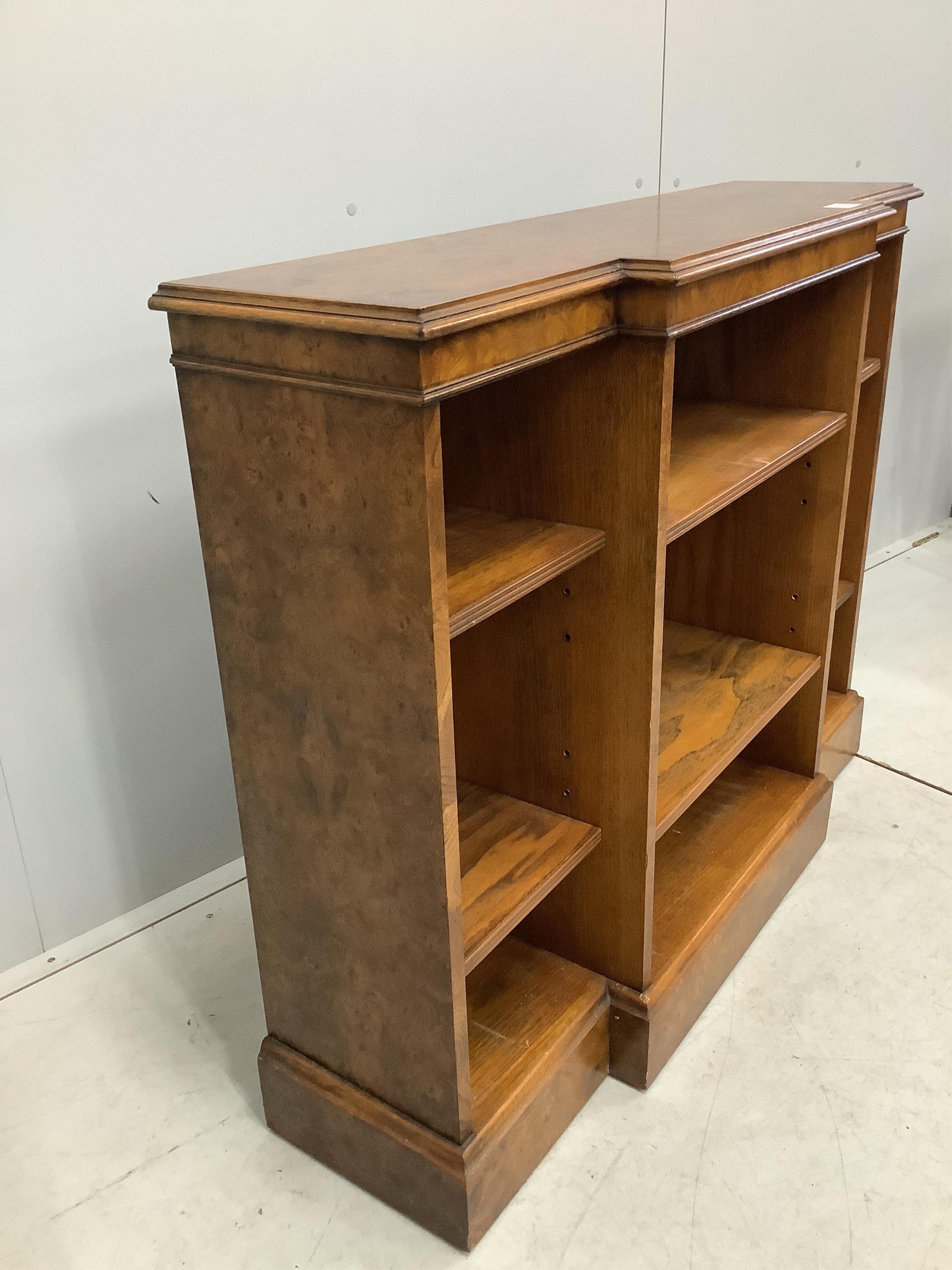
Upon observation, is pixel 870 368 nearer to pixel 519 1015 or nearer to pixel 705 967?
pixel 705 967

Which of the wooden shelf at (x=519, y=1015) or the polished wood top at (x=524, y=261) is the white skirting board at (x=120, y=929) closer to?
the wooden shelf at (x=519, y=1015)

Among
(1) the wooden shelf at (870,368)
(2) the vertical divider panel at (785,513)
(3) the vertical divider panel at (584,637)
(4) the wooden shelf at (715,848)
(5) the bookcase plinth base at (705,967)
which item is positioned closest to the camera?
(3) the vertical divider panel at (584,637)

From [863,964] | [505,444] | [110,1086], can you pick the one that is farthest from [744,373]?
[110,1086]

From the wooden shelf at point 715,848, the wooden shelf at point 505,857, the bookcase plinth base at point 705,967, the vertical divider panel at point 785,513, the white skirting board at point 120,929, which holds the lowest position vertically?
the white skirting board at point 120,929

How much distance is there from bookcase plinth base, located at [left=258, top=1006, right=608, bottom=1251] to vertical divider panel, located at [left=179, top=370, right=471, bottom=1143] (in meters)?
0.03

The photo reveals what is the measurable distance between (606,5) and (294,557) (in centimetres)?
176

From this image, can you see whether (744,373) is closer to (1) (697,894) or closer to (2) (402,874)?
(1) (697,894)

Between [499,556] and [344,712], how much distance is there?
0.27m

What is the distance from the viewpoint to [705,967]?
1840 mm

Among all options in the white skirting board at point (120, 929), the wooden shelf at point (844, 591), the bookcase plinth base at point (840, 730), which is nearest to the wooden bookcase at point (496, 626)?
the wooden shelf at point (844, 591)

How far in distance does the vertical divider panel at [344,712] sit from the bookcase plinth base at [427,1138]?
0.09ft

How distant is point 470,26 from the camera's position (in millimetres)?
2104

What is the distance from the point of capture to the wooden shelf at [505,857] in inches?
55.9

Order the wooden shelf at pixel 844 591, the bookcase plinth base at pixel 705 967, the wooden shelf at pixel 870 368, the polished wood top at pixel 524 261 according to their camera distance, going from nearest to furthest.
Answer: the polished wood top at pixel 524 261
the bookcase plinth base at pixel 705 967
the wooden shelf at pixel 870 368
the wooden shelf at pixel 844 591
